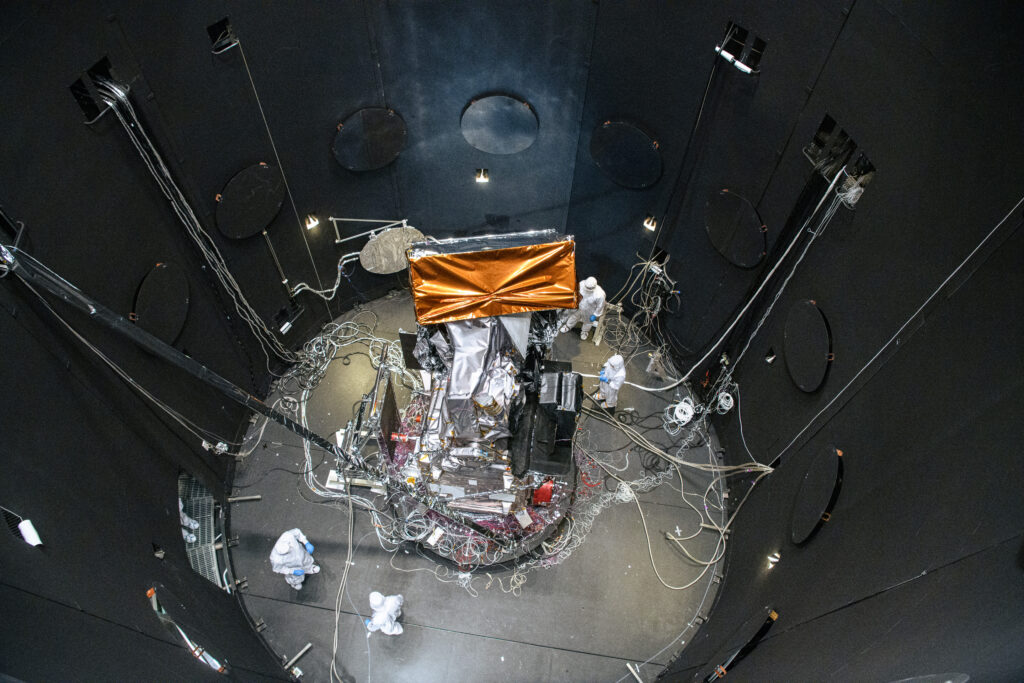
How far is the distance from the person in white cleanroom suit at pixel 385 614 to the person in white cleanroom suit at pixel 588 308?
11.7ft

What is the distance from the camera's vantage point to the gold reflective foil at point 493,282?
4.92 meters

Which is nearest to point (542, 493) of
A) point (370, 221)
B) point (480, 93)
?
point (370, 221)

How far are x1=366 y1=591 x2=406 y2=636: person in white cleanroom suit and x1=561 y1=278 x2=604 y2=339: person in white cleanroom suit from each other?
358 cm

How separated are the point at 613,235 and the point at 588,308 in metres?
0.99

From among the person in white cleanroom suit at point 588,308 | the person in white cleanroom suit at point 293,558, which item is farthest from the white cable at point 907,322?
the person in white cleanroom suit at point 293,558

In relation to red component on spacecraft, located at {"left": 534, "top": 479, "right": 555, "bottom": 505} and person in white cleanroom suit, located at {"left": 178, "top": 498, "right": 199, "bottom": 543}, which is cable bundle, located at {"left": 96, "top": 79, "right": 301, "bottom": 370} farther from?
red component on spacecraft, located at {"left": 534, "top": 479, "right": 555, "bottom": 505}

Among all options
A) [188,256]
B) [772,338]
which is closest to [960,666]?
[772,338]

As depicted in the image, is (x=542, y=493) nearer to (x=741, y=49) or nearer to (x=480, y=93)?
(x=480, y=93)

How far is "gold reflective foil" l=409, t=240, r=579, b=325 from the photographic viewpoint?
492 centimetres

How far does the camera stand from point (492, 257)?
16.1 feet

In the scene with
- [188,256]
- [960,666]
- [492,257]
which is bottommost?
[188,256]

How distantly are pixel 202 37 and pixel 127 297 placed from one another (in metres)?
2.27

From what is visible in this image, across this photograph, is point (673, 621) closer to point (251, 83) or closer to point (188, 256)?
point (188, 256)

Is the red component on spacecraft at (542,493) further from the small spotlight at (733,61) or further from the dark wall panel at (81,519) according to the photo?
the small spotlight at (733,61)
